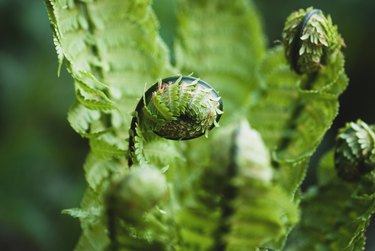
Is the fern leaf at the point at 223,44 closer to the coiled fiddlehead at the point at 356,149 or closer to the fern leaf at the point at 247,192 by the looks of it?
the coiled fiddlehead at the point at 356,149

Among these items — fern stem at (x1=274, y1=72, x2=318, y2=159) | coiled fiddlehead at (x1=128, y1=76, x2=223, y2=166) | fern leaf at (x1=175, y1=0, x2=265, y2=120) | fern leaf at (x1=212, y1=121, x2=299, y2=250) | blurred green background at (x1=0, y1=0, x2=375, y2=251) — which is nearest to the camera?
fern leaf at (x1=212, y1=121, x2=299, y2=250)

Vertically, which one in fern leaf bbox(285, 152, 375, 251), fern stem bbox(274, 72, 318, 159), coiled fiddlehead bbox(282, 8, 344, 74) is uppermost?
fern stem bbox(274, 72, 318, 159)

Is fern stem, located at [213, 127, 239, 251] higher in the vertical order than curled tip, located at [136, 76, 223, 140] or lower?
lower

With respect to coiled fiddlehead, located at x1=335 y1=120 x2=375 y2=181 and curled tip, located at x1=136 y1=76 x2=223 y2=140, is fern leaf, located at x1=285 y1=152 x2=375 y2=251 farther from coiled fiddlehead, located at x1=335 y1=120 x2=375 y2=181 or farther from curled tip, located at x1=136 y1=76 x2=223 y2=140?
curled tip, located at x1=136 y1=76 x2=223 y2=140

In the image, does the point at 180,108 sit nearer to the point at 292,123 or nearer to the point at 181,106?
the point at 181,106

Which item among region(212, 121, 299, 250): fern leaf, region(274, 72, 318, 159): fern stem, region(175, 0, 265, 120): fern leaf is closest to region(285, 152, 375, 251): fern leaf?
region(274, 72, 318, 159): fern stem

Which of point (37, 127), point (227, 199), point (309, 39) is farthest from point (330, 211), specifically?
point (37, 127)

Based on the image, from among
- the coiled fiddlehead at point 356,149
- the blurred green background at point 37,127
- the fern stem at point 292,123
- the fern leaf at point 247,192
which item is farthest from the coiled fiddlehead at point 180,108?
the blurred green background at point 37,127

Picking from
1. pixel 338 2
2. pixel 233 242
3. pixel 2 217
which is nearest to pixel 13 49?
pixel 2 217

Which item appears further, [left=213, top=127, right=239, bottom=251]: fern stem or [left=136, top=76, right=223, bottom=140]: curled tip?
[left=136, top=76, right=223, bottom=140]: curled tip
